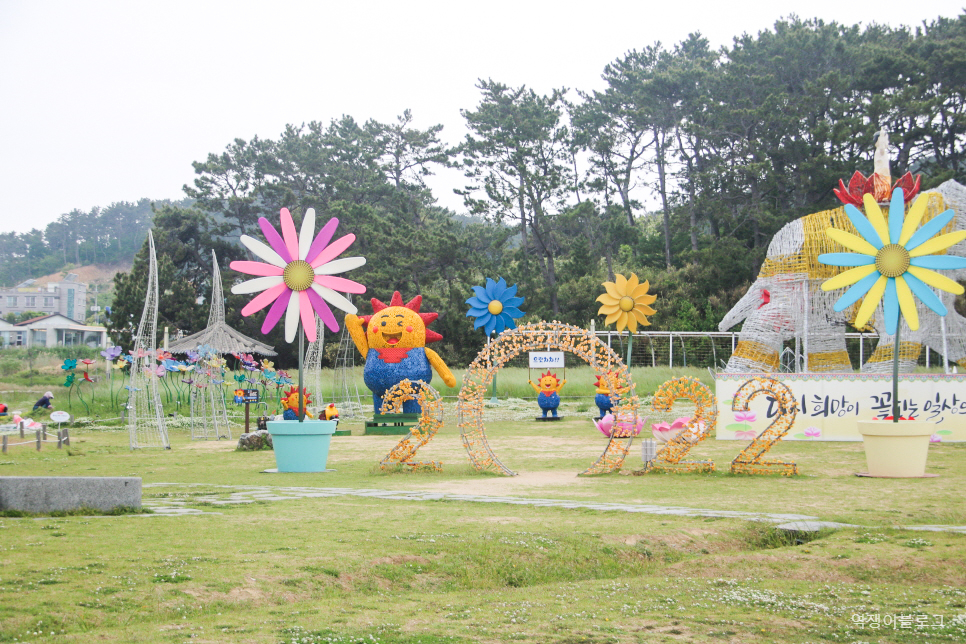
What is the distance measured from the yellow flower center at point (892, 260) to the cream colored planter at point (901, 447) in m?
2.16

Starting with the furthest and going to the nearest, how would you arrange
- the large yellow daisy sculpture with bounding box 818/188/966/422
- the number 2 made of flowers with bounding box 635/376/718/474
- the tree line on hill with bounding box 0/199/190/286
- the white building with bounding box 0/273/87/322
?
the tree line on hill with bounding box 0/199/190/286
the white building with bounding box 0/273/87/322
the number 2 made of flowers with bounding box 635/376/718/474
the large yellow daisy sculpture with bounding box 818/188/966/422

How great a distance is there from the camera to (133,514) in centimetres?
797

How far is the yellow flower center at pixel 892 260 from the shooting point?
477 inches

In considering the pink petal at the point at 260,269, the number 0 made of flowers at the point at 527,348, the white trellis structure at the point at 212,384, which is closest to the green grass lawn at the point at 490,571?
the number 0 made of flowers at the point at 527,348

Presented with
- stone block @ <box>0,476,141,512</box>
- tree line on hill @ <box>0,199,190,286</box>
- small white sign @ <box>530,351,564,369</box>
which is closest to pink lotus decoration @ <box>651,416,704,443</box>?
stone block @ <box>0,476,141,512</box>

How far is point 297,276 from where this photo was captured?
13.0 metres

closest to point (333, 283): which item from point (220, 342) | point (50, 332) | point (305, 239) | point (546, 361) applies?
point (305, 239)

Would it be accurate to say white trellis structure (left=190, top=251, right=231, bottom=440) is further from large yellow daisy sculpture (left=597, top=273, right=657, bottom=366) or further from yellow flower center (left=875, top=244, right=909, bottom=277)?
yellow flower center (left=875, top=244, right=909, bottom=277)

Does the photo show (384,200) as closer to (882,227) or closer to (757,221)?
(757,221)

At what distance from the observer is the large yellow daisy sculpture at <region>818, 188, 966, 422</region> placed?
1197cm

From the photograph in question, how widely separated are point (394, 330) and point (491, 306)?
699 centimetres

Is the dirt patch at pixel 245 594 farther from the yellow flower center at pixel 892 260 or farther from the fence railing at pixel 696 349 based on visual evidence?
the fence railing at pixel 696 349

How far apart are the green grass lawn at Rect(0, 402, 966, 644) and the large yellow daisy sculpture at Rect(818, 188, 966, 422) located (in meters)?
2.78

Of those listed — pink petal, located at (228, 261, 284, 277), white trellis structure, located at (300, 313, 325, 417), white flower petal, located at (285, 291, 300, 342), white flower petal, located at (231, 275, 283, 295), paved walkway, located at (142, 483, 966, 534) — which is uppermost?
pink petal, located at (228, 261, 284, 277)
